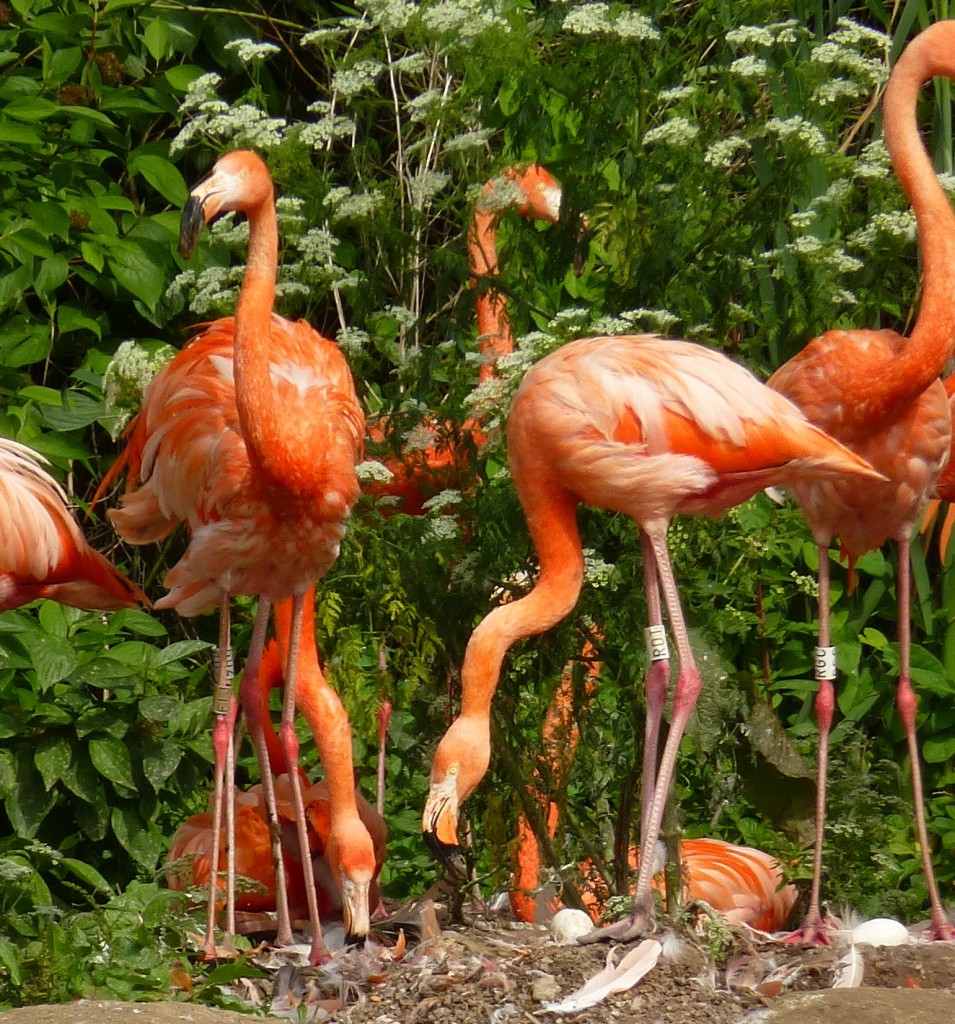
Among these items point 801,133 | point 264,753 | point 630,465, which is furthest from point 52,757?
point 801,133

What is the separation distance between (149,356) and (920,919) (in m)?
2.84

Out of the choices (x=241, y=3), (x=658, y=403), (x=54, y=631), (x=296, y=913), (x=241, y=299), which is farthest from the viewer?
(x=241, y=3)

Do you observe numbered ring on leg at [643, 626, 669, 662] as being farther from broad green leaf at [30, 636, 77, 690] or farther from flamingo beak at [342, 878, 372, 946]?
broad green leaf at [30, 636, 77, 690]

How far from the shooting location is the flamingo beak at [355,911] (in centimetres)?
416

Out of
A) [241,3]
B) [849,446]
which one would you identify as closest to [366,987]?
[849,446]

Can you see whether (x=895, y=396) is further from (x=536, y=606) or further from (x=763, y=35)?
(x=536, y=606)

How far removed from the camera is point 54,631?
18.0ft

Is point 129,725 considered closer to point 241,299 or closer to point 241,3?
point 241,299

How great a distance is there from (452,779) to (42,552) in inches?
57.7

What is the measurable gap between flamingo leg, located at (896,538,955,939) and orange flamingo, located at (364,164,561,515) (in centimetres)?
119

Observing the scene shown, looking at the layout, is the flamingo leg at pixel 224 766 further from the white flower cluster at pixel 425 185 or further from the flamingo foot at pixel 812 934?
the flamingo foot at pixel 812 934

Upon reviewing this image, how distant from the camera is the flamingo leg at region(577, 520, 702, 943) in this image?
12.3ft

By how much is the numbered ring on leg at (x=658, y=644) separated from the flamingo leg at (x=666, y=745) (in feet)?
0.12

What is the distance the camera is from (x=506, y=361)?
4.08 m
